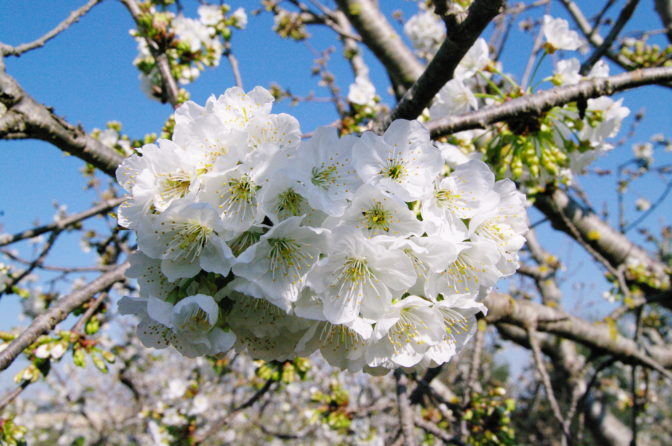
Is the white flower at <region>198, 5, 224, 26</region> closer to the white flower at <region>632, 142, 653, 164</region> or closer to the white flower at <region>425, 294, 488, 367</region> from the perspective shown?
the white flower at <region>425, 294, 488, 367</region>

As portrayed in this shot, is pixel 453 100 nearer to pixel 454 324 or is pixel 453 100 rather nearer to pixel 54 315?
pixel 454 324

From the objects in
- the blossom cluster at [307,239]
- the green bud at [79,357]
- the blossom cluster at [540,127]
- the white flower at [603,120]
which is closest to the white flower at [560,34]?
the blossom cluster at [540,127]

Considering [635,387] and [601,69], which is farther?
[635,387]

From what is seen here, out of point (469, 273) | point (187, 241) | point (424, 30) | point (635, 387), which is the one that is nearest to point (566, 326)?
point (635, 387)

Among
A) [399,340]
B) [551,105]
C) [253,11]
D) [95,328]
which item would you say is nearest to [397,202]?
[399,340]

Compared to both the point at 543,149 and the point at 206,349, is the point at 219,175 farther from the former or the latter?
the point at 543,149
